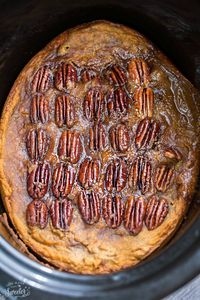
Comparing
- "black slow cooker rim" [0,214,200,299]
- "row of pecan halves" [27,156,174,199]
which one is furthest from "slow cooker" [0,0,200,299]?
"row of pecan halves" [27,156,174,199]

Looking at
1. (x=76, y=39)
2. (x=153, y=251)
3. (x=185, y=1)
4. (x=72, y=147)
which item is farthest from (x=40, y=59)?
(x=153, y=251)

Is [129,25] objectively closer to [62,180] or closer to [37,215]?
[62,180]

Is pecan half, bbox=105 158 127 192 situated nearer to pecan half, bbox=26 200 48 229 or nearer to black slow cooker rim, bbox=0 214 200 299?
pecan half, bbox=26 200 48 229

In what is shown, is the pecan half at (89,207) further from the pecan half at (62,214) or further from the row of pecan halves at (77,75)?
the row of pecan halves at (77,75)

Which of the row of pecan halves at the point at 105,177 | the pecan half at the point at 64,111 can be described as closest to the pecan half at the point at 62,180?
the row of pecan halves at the point at 105,177

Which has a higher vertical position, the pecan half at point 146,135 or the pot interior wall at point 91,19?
the pot interior wall at point 91,19

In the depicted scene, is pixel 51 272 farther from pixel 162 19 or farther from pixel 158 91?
pixel 162 19

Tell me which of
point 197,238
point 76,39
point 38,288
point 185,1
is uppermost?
point 185,1
